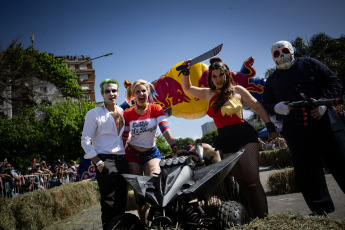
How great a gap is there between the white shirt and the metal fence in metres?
6.85

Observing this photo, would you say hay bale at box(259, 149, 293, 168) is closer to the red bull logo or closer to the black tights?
the red bull logo

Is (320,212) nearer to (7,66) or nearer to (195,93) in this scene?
(195,93)

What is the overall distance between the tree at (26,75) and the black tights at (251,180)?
2214cm

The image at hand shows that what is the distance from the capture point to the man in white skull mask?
2.65 meters

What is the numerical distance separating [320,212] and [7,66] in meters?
23.7

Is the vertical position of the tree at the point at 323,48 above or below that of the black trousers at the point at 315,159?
above

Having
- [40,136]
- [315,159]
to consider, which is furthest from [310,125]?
[40,136]

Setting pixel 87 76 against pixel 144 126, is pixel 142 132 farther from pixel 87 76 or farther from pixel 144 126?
pixel 87 76

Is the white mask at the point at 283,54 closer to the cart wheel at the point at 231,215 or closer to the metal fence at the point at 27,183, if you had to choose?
the cart wheel at the point at 231,215

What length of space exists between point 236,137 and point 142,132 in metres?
1.16

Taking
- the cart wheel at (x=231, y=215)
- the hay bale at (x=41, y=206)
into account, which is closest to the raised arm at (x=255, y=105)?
the cart wheel at (x=231, y=215)

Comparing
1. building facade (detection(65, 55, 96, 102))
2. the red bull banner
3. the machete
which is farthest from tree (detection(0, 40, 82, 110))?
building facade (detection(65, 55, 96, 102))

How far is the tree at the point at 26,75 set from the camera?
20625 mm

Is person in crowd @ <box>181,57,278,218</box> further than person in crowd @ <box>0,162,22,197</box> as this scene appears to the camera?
No
